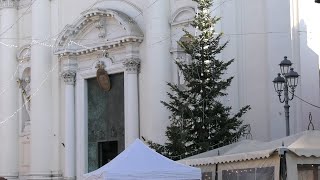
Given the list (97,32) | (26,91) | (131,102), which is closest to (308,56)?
(131,102)

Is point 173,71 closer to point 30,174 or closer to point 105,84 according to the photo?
point 105,84

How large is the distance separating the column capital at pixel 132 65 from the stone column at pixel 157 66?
0.67 meters

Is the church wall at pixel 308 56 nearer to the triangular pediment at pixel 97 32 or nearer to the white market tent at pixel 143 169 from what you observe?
the triangular pediment at pixel 97 32

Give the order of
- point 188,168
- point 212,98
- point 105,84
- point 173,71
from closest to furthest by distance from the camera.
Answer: point 188,168, point 212,98, point 173,71, point 105,84

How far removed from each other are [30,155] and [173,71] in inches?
345

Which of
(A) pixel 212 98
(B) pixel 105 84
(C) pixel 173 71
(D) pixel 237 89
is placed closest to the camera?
(A) pixel 212 98

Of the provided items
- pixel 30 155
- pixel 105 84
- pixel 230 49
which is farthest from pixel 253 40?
pixel 30 155

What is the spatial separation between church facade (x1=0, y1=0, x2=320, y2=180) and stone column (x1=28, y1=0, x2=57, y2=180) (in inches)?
1.6

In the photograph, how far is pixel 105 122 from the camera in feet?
86.0

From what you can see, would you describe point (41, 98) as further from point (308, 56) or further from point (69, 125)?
point (308, 56)

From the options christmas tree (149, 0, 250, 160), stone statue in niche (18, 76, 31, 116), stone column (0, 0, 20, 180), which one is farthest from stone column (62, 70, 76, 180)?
christmas tree (149, 0, 250, 160)

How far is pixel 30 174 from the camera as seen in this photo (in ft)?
91.7

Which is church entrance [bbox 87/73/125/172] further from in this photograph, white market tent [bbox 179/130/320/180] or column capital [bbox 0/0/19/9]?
white market tent [bbox 179/130/320/180]

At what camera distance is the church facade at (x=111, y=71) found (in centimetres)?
2109
